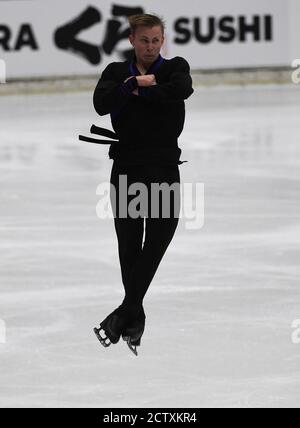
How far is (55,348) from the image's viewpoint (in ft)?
17.3

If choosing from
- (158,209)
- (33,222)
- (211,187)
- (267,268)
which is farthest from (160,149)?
(211,187)

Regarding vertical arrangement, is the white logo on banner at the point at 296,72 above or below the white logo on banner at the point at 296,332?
below

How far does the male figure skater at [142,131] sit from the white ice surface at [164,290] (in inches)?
12.5

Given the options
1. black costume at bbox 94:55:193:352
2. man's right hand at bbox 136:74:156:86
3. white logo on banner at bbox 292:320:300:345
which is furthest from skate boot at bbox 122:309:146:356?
man's right hand at bbox 136:74:156:86

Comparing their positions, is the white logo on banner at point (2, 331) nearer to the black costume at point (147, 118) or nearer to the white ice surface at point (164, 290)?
the white ice surface at point (164, 290)

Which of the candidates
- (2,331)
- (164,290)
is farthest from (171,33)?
(2,331)

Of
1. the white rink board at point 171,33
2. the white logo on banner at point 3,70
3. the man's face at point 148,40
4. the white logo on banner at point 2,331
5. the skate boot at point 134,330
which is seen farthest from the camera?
the white rink board at point 171,33

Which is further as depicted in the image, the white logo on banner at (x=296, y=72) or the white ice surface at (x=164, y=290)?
the white logo on banner at (x=296, y=72)

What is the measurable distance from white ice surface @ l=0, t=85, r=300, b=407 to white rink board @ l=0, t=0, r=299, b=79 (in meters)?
7.53

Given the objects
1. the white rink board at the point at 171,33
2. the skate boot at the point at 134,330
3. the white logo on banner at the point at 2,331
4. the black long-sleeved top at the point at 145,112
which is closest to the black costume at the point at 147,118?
the black long-sleeved top at the point at 145,112

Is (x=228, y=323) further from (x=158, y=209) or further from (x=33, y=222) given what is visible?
(x=33, y=222)

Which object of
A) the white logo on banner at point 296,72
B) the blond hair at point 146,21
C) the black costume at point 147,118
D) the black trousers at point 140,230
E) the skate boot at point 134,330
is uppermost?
the blond hair at point 146,21

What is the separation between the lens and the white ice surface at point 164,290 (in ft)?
15.4

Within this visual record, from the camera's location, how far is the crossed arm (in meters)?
4.51
